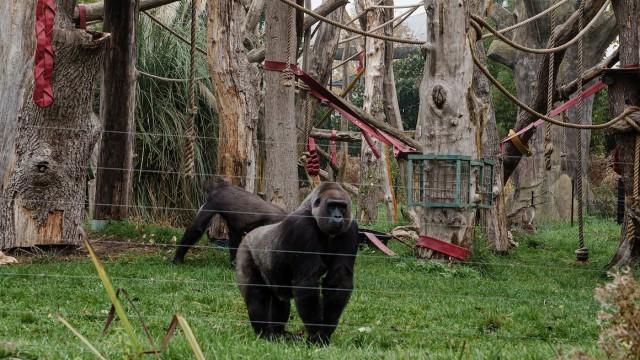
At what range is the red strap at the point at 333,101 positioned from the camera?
26.0 ft

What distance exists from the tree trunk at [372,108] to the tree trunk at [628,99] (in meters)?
6.16

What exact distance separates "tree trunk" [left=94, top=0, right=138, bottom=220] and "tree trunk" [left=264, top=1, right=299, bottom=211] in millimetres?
2873

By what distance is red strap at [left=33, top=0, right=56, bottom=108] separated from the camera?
5.73 m

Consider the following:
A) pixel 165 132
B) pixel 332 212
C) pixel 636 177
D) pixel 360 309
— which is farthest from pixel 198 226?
pixel 165 132

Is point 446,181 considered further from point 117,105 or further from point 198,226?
point 117,105

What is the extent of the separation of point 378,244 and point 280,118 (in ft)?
6.27

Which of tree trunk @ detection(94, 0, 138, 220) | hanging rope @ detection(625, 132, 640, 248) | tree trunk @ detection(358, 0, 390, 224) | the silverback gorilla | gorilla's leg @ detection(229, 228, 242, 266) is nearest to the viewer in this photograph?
the silverback gorilla

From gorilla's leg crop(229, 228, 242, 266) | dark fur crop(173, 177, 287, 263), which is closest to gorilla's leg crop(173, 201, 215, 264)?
dark fur crop(173, 177, 287, 263)

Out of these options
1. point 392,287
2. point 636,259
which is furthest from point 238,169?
point 636,259

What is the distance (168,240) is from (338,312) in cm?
537

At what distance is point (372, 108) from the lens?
14.3m

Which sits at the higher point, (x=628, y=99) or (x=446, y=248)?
(x=628, y=99)

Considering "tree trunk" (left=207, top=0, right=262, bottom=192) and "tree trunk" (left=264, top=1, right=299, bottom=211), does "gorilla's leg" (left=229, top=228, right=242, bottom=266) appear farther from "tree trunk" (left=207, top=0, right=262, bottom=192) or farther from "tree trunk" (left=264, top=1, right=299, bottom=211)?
"tree trunk" (left=207, top=0, right=262, bottom=192)

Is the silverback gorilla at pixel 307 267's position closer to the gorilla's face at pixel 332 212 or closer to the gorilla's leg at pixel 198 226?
the gorilla's face at pixel 332 212
